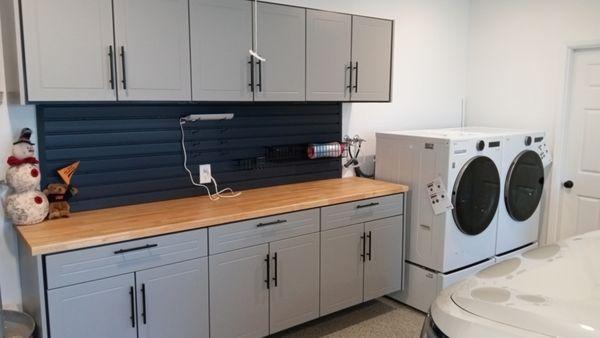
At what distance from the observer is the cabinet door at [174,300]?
2406 millimetres

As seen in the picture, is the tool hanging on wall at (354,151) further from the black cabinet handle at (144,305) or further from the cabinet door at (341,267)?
the black cabinet handle at (144,305)

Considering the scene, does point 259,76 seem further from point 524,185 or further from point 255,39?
point 524,185

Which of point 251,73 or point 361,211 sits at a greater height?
point 251,73

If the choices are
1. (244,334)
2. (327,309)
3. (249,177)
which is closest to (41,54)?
(249,177)

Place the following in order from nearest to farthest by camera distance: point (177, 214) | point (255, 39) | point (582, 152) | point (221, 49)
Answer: point (177, 214), point (221, 49), point (255, 39), point (582, 152)

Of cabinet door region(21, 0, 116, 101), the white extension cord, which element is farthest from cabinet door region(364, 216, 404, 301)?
cabinet door region(21, 0, 116, 101)

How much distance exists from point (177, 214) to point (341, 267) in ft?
3.86

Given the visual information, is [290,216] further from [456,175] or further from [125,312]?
[456,175]

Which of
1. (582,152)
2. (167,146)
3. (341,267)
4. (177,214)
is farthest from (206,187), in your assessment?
(582,152)

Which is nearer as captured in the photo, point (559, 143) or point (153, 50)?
point (153, 50)

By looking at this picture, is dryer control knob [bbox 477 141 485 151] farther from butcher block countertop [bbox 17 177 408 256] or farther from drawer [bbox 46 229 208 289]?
drawer [bbox 46 229 208 289]

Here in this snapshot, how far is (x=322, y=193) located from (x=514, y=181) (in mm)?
1676

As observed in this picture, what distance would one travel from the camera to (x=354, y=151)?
400cm

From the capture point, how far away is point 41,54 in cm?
223
